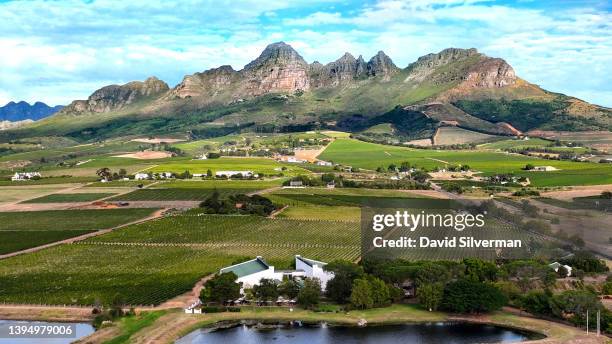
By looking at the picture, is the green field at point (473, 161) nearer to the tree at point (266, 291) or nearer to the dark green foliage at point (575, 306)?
the dark green foliage at point (575, 306)

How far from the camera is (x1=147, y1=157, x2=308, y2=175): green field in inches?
5123

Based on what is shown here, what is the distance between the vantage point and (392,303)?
51.1m

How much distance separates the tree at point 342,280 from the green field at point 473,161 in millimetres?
57585

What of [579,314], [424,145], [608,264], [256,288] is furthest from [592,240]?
[424,145]

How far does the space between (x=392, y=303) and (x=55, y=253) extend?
32777 millimetres

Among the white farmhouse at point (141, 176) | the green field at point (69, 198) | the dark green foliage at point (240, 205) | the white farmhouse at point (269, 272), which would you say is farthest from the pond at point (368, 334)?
the white farmhouse at point (141, 176)

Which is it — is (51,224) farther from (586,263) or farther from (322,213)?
(586,263)

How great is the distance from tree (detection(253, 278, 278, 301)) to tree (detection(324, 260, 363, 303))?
3.99 m

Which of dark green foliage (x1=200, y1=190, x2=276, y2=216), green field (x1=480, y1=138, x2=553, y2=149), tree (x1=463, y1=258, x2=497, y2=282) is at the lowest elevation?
tree (x1=463, y1=258, x2=497, y2=282)

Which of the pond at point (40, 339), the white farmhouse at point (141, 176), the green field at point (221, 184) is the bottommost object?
the pond at point (40, 339)

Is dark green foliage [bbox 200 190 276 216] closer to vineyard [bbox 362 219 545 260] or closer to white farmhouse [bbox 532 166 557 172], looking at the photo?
vineyard [bbox 362 219 545 260]

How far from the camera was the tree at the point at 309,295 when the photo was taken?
49625 millimetres

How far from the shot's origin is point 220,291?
164 feet

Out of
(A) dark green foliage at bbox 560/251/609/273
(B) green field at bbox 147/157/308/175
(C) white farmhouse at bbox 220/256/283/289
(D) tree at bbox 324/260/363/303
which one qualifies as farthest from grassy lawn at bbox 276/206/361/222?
(B) green field at bbox 147/157/308/175
